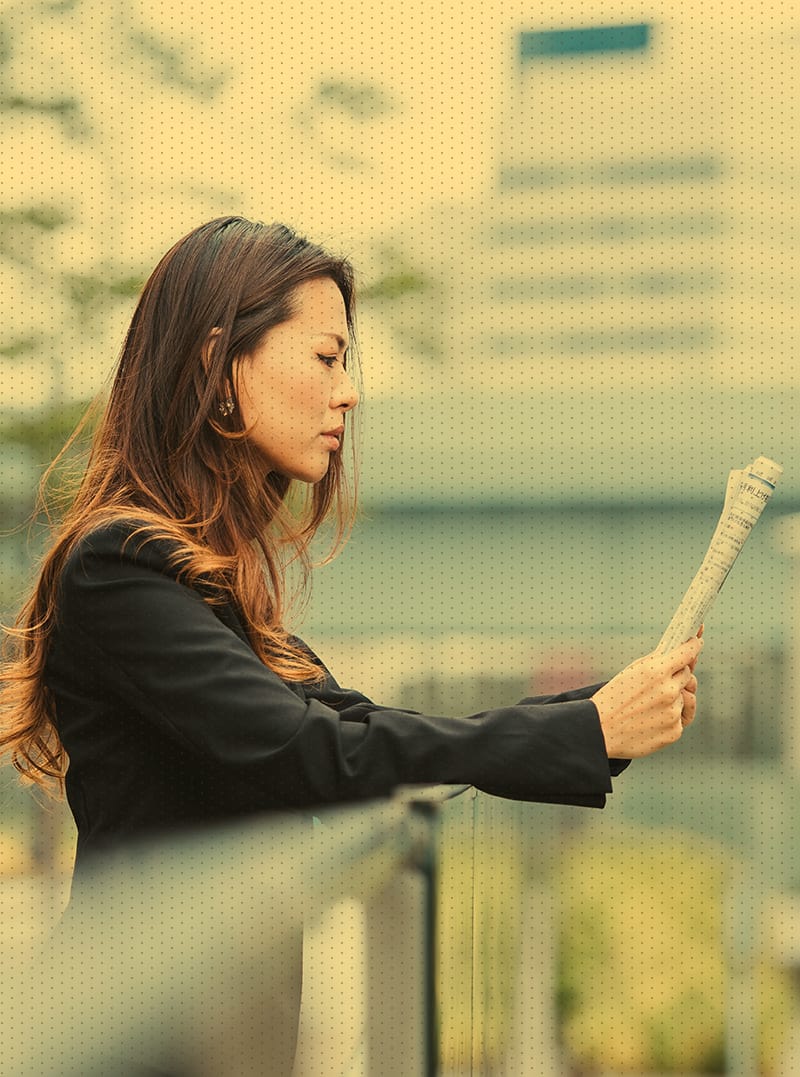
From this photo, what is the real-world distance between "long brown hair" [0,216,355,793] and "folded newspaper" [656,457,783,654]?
237 mm

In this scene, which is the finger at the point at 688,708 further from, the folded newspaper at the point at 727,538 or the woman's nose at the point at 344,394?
the woman's nose at the point at 344,394

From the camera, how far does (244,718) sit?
596mm

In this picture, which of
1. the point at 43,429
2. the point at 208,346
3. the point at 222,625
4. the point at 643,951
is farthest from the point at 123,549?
the point at 43,429

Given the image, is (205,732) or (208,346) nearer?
(205,732)

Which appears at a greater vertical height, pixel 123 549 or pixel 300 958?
pixel 123 549

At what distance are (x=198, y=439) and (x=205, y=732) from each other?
20cm

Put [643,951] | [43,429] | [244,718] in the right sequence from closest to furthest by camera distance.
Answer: [244,718] → [643,951] → [43,429]

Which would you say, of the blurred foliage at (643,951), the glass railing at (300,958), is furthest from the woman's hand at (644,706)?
the blurred foliage at (643,951)

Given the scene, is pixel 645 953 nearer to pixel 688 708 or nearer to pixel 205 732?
pixel 688 708

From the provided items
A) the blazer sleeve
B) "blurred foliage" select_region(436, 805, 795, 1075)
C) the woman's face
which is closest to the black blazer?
the blazer sleeve

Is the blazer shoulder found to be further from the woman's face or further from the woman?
the woman's face

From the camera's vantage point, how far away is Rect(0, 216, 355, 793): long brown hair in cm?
70

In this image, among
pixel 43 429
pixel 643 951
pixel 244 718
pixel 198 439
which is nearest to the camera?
pixel 244 718

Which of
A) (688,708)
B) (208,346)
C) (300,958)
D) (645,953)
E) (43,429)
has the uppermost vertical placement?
(208,346)
